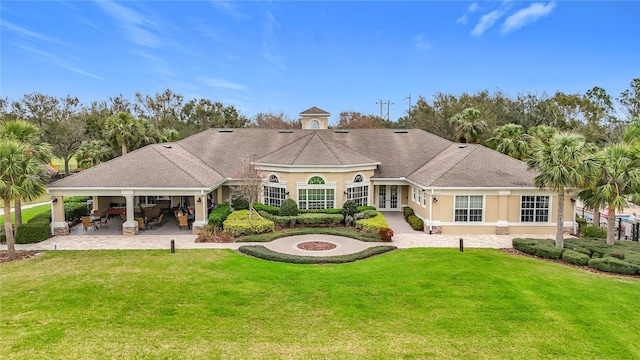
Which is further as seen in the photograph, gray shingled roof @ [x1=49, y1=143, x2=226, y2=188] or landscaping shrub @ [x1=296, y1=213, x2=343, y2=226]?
landscaping shrub @ [x1=296, y1=213, x2=343, y2=226]

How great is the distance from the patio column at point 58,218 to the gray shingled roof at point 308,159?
35.9 inches

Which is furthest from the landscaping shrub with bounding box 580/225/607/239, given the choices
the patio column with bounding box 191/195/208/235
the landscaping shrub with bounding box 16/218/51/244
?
the landscaping shrub with bounding box 16/218/51/244

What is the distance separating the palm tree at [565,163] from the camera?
56.5ft

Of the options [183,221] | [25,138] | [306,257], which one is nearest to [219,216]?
[183,221]

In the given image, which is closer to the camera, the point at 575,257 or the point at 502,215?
the point at 575,257

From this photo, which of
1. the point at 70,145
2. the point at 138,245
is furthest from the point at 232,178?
the point at 70,145

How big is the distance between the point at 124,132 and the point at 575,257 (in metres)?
33.1

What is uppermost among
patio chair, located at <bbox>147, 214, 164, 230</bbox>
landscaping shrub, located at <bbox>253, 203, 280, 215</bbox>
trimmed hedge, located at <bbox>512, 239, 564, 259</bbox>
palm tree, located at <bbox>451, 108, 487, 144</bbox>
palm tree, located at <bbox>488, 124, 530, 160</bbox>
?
palm tree, located at <bbox>451, 108, 487, 144</bbox>

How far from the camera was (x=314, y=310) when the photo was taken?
39.5ft

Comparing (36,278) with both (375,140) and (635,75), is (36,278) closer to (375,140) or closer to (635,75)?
(375,140)

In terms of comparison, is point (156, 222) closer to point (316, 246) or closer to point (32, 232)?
point (32, 232)

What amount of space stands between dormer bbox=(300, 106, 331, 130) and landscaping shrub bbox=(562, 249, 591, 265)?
2323 centimetres

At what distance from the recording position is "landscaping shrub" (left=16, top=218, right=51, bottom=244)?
66.2 ft

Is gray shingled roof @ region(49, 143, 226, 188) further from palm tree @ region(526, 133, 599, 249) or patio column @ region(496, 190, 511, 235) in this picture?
palm tree @ region(526, 133, 599, 249)
